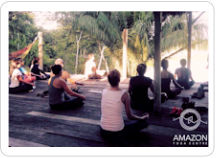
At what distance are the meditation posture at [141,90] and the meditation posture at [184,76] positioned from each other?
2.07 meters

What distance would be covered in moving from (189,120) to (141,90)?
0.93 metres

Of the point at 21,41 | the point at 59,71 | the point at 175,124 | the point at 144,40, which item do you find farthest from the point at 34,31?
the point at 175,124

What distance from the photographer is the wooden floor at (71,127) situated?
279cm

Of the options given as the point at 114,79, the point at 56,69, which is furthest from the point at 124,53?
the point at 114,79

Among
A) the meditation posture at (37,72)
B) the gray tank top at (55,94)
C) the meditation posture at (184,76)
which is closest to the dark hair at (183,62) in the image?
the meditation posture at (184,76)

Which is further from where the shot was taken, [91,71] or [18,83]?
[91,71]

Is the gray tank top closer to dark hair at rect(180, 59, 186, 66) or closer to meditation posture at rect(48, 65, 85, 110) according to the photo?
meditation posture at rect(48, 65, 85, 110)

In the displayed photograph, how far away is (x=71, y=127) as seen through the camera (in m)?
3.25

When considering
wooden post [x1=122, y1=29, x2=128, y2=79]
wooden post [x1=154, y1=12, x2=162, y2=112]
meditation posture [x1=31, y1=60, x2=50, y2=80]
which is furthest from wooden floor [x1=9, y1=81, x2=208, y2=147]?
meditation posture [x1=31, y1=60, x2=50, y2=80]

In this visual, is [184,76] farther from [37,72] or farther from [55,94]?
[37,72]

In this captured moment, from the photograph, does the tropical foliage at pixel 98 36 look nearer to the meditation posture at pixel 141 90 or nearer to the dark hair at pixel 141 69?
the dark hair at pixel 141 69

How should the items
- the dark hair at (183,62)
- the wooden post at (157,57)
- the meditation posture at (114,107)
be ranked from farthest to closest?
1. the dark hair at (183,62)
2. the wooden post at (157,57)
3. the meditation posture at (114,107)
